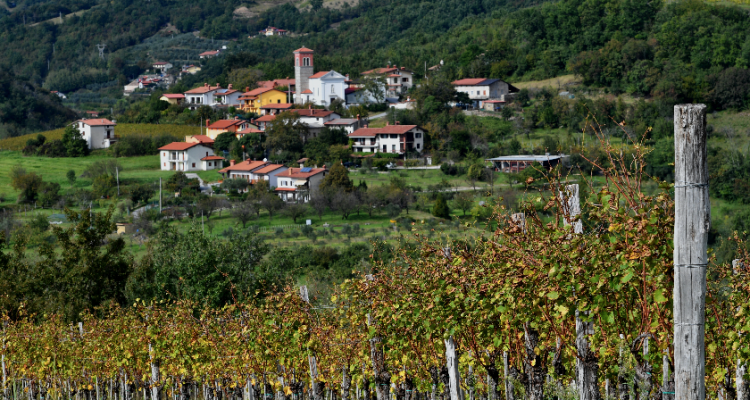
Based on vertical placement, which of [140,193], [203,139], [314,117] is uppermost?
[314,117]

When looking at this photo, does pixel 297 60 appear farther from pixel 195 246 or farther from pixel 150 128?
pixel 195 246

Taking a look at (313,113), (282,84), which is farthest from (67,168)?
(282,84)

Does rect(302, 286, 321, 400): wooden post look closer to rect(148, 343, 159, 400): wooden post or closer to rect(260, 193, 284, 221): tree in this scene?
rect(148, 343, 159, 400): wooden post

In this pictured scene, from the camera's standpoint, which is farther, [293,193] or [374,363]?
[293,193]

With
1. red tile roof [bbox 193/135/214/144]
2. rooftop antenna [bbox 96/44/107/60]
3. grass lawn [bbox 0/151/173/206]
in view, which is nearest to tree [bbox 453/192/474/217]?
grass lawn [bbox 0/151/173/206]

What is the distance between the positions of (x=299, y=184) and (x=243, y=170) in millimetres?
4327

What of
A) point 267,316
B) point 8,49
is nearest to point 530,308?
point 267,316

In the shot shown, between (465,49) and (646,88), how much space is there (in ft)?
64.9

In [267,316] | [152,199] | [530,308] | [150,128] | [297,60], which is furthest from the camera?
[297,60]

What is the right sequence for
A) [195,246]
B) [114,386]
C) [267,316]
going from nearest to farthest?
[267,316] → [114,386] → [195,246]

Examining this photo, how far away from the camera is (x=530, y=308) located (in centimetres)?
509

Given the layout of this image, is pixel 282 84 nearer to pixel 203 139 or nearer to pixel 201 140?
pixel 203 139

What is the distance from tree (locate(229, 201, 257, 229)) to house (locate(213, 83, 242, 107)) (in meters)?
29.7

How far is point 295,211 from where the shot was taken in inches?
1400
